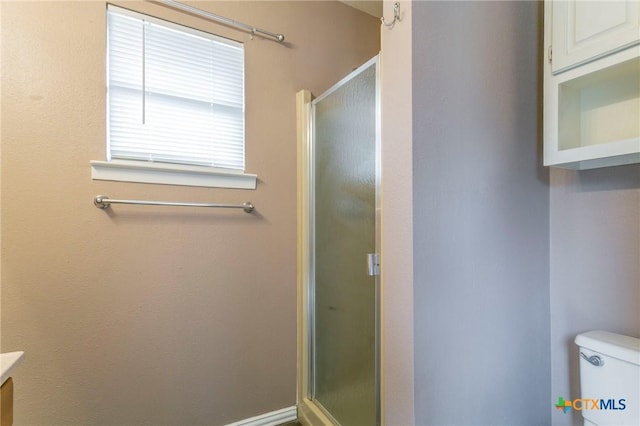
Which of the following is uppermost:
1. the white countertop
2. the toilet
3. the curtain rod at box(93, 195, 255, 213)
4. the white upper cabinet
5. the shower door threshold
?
the white upper cabinet

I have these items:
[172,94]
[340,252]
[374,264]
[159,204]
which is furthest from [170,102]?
[374,264]

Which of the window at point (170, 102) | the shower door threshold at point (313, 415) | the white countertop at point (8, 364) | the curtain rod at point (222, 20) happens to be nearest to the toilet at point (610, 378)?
the shower door threshold at point (313, 415)

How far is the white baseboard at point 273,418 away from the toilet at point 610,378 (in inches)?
51.5

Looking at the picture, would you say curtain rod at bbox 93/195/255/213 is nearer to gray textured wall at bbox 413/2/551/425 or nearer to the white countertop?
the white countertop

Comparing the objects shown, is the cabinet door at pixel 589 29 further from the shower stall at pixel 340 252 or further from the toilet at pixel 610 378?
the toilet at pixel 610 378

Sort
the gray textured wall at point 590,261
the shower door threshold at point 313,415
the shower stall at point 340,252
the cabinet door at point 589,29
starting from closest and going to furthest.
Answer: the cabinet door at point 589,29, the gray textured wall at point 590,261, the shower stall at point 340,252, the shower door threshold at point 313,415

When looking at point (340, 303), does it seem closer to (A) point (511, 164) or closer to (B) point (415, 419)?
(B) point (415, 419)

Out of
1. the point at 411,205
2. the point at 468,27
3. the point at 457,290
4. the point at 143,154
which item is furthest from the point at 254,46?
the point at 457,290

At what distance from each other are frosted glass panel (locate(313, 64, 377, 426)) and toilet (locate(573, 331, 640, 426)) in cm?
70

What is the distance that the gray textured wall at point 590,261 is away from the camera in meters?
1.06

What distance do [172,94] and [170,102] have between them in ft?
0.13

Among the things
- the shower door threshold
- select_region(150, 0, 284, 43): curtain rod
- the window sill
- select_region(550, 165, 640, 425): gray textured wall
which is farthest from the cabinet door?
the shower door threshold

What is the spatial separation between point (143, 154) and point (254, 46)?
0.79 meters

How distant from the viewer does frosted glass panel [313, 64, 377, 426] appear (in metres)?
1.24
